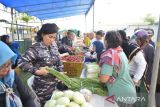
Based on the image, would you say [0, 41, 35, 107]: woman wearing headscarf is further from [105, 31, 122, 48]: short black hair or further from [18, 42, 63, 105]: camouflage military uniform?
[105, 31, 122, 48]: short black hair

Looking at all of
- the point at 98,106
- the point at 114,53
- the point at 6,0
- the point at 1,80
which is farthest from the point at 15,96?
the point at 6,0

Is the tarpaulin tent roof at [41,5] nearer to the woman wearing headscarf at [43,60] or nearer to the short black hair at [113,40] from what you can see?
the woman wearing headscarf at [43,60]

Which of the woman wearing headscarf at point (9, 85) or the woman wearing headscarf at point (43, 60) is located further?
the woman wearing headscarf at point (43, 60)

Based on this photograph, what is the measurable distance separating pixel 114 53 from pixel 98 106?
85 cm

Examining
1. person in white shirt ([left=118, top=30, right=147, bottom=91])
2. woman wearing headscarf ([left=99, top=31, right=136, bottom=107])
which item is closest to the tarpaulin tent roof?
person in white shirt ([left=118, top=30, right=147, bottom=91])

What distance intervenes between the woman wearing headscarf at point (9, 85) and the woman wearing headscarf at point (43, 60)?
0.89m

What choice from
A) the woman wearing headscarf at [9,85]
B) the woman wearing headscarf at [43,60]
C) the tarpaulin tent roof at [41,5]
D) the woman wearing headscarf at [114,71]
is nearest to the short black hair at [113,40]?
the woman wearing headscarf at [114,71]

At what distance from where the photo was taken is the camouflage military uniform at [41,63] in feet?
11.6

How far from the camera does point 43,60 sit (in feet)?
11.7

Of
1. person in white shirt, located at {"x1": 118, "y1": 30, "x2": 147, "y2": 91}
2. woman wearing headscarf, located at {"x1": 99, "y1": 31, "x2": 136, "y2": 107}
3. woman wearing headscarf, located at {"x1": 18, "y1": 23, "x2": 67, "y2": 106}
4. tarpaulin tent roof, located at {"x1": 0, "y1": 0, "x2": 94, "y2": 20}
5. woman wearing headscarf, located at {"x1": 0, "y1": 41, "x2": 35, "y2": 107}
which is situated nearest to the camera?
woman wearing headscarf, located at {"x1": 0, "y1": 41, "x2": 35, "y2": 107}

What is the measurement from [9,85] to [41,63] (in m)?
1.23

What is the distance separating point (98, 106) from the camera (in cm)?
282

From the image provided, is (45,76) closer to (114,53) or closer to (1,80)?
(114,53)

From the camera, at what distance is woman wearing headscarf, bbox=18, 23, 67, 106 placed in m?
3.54
